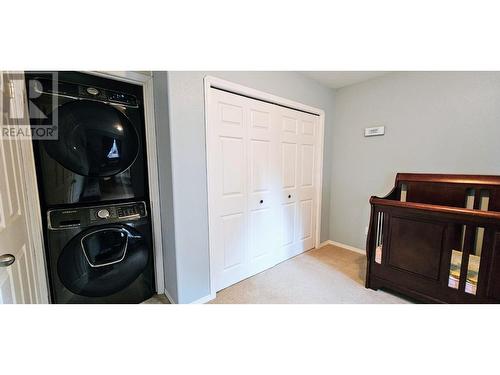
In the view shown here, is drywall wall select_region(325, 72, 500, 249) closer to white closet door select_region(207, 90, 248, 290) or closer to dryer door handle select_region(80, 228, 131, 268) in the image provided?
white closet door select_region(207, 90, 248, 290)

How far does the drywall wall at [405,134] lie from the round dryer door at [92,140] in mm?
2506

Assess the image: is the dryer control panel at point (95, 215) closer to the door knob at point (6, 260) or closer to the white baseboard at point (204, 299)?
the door knob at point (6, 260)

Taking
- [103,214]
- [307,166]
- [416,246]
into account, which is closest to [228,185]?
[103,214]

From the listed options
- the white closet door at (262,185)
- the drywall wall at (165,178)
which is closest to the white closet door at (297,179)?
the white closet door at (262,185)

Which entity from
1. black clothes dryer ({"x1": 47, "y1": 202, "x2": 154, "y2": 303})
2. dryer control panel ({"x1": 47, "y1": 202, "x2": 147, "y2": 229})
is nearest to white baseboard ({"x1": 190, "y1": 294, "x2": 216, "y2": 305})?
black clothes dryer ({"x1": 47, "y1": 202, "x2": 154, "y2": 303})

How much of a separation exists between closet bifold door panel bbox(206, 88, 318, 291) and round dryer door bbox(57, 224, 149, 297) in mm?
600

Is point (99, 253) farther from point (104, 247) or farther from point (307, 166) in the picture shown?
point (307, 166)

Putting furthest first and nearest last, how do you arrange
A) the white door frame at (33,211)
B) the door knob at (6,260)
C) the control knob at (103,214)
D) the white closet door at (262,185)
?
1. the white closet door at (262,185)
2. the control knob at (103,214)
3. the white door frame at (33,211)
4. the door knob at (6,260)

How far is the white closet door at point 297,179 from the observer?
2.19 m

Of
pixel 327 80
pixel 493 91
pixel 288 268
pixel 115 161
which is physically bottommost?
pixel 288 268

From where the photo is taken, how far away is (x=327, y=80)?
2381mm

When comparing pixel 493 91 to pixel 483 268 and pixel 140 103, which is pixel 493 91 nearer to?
pixel 483 268
